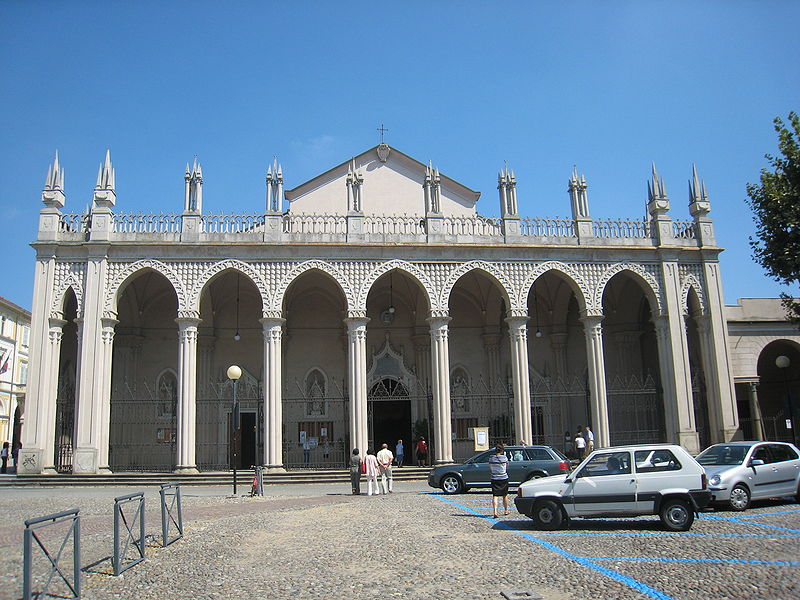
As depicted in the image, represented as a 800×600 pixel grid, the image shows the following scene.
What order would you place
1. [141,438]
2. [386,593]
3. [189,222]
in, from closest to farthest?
[386,593]
[189,222]
[141,438]

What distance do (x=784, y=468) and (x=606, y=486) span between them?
209 inches

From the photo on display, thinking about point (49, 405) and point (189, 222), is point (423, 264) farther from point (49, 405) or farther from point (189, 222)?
point (49, 405)

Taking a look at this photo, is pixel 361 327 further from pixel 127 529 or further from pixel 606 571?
pixel 606 571

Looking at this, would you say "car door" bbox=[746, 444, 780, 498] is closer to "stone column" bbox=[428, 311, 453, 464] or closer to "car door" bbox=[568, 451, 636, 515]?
"car door" bbox=[568, 451, 636, 515]

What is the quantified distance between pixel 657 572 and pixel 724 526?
4251mm

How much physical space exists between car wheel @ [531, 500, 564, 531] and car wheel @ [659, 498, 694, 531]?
5.32 ft

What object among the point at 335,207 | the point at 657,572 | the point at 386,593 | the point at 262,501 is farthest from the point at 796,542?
the point at 335,207

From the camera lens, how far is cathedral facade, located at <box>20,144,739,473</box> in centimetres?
2353

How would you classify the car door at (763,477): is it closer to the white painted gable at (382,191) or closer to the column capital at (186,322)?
the column capital at (186,322)

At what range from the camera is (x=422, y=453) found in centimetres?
2606

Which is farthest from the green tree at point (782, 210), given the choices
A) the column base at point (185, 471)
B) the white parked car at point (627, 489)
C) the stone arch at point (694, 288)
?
the column base at point (185, 471)

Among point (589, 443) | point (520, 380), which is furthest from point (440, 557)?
point (589, 443)

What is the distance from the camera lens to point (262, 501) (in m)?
17.2

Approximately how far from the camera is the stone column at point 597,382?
2439 cm
